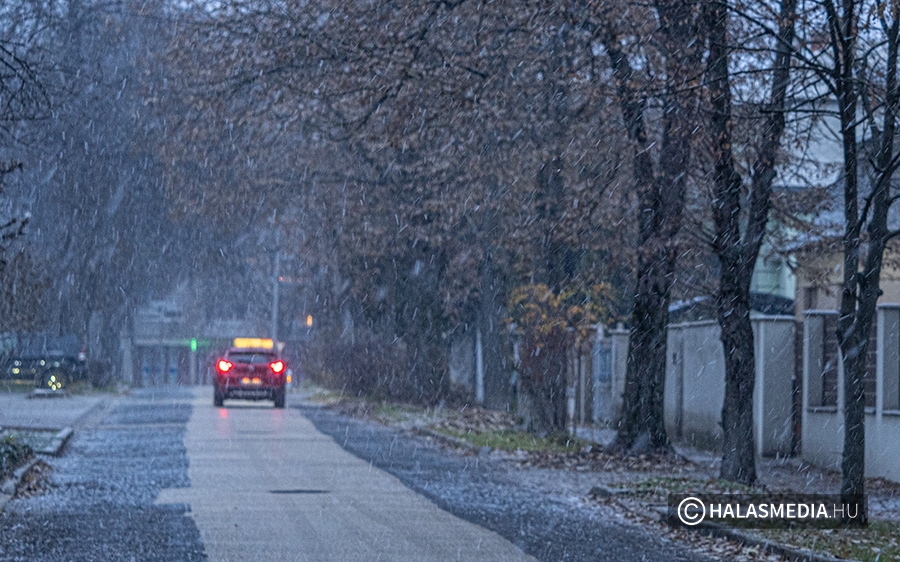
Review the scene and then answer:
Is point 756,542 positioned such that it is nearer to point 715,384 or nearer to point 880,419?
point 880,419

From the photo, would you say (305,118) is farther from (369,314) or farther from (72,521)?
(72,521)

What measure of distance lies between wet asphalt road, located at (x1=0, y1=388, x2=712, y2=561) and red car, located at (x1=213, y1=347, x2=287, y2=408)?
1367cm

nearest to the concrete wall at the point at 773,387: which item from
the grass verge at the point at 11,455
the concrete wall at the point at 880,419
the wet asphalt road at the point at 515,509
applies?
the concrete wall at the point at 880,419

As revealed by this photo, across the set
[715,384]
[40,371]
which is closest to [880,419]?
[715,384]

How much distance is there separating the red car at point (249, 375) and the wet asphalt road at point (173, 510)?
13671 mm

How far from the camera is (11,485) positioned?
13344 millimetres

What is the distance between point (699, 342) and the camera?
22047 millimetres

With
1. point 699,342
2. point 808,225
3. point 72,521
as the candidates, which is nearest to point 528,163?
point 699,342

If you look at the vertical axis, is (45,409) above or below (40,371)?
below

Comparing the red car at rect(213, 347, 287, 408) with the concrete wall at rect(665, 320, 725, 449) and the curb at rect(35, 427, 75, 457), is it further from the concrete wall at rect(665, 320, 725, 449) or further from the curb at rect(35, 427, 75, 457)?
the concrete wall at rect(665, 320, 725, 449)

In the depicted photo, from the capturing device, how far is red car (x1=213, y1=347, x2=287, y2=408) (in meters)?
35.4

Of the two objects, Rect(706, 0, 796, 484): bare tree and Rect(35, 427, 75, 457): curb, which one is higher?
Rect(706, 0, 796, 484): bare tree

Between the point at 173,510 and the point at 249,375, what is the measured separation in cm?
2362

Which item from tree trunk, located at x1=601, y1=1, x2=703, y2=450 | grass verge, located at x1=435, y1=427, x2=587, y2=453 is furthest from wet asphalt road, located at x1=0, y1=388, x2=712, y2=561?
tree trunk, located at x1=601, y1=1, x2=703, y2=450
